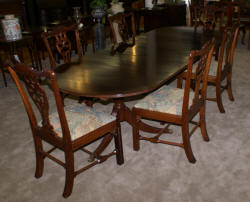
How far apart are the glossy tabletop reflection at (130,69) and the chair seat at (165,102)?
0.20 m

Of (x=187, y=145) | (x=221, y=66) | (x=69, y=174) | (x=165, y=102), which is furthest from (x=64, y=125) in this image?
(x=221, y=66)

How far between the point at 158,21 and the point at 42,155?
212 inches

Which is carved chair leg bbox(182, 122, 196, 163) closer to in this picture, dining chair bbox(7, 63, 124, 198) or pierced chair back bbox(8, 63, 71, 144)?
dining chair bbox(7, 63, 124, 198)

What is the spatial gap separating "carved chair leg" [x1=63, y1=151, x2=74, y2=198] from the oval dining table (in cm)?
40

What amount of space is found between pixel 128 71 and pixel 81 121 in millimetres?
564

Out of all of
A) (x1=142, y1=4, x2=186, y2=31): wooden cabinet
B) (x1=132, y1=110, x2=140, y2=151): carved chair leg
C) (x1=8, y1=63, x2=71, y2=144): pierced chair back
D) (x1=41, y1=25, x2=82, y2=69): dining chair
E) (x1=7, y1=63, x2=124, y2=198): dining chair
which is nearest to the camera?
(x1=8, y1=63, x2=71, y2=144): pierced chair back

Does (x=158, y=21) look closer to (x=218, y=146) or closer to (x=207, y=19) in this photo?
(x=207, y=19)

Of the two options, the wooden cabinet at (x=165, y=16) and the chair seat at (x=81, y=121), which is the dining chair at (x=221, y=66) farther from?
the wooden cabinet at (x=165, y=16)

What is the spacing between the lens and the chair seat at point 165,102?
6.97ft

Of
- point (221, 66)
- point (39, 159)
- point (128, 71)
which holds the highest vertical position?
point (128, 71)

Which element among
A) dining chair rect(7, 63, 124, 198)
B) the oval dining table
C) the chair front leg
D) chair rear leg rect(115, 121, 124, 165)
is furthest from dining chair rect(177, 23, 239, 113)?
the chair front leg

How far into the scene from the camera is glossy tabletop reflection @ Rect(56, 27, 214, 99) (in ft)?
6.25

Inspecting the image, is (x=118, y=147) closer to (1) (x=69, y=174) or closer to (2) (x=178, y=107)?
(1) (x=69, y=174)

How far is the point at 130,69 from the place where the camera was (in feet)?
7.42
